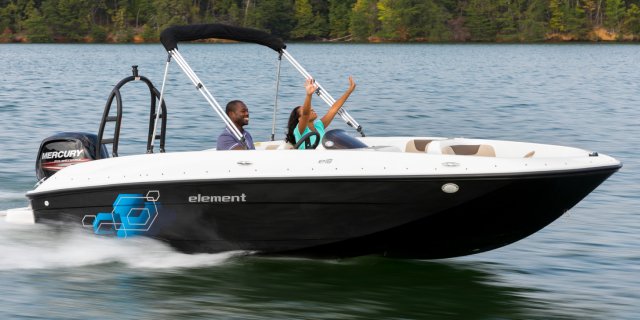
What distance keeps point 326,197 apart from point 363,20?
4099 inches

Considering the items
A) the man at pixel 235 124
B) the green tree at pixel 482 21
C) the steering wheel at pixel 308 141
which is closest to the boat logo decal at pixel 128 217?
the man at pixel 235 124

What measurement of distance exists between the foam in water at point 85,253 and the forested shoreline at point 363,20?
102 metres

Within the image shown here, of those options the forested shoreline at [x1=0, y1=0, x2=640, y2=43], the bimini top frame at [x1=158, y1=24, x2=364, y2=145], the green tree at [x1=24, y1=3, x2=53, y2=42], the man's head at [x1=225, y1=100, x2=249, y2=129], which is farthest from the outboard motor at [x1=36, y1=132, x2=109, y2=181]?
the green tree at [x1=24, y1=3, x2=53, y2=42]

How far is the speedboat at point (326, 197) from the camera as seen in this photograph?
21.9ft

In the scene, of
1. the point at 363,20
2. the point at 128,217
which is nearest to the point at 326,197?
the point at 128,217

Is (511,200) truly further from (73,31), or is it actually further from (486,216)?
(73,31)

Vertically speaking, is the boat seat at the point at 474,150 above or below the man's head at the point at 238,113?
below

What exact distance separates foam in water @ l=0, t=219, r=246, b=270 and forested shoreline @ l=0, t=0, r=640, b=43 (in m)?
102

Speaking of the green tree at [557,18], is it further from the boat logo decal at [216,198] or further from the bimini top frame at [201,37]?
the boat logo decal at [216,198]

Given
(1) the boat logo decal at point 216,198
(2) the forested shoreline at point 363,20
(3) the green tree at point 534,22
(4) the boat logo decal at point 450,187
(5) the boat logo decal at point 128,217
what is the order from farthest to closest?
(2) the forested shoreline at point 363,20
(3) the green tree at point 534,22
(5) the boat logo decal at point 128,217
(1) the boat logo decal at point 216,198
(4) the boat logo decal at point 450,187

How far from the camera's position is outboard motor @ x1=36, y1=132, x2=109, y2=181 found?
8.15 metres

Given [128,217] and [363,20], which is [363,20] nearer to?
[363,20]

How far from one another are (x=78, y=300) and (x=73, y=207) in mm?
865

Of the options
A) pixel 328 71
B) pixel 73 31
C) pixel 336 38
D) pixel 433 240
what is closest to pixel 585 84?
pixel 328 71
